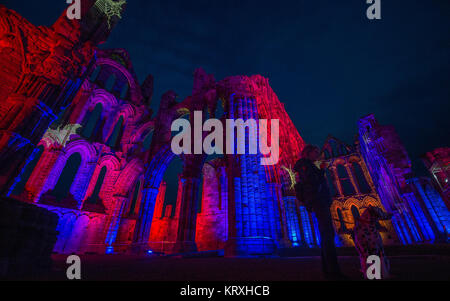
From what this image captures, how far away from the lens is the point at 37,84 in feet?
16.3

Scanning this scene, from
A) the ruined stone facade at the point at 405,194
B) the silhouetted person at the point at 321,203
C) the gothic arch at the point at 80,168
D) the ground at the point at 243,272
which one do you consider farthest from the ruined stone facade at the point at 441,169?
the gothic arch at the point at 80,168

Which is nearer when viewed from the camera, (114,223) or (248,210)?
(248,210)

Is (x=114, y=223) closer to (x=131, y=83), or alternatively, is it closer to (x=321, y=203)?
(x=131, y=83)

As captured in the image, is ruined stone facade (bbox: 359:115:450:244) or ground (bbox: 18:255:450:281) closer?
ground (bbox: 18:255:450:281)

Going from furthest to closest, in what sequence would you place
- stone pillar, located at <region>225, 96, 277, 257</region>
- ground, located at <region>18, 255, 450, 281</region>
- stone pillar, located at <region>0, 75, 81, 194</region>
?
stone pillar, located at <region>225, 96, 277, 257</region> < stone pillar, located at <region>0, 75, 81, 194</region> < ground, located at <region>18, 255, 450, 281</region>

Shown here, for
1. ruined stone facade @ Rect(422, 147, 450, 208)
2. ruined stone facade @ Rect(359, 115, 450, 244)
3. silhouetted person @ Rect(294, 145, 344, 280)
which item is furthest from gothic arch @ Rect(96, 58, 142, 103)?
ruined stone facade @ Rect(422, 147, 450, 208)

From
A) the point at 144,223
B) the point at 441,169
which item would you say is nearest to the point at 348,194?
the point at 441,169

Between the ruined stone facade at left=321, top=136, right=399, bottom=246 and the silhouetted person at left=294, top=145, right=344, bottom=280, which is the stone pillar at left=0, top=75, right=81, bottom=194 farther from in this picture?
the ruined stone facade at left=321, top=136, right=399, bottom=246

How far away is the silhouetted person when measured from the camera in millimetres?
2357

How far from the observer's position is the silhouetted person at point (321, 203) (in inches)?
92.8

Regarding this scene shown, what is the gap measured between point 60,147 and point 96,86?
6.38 m

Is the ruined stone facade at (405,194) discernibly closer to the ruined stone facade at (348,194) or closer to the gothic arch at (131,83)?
the ruined stone facade at (348,194)

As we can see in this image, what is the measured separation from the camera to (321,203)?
8.27 ft
